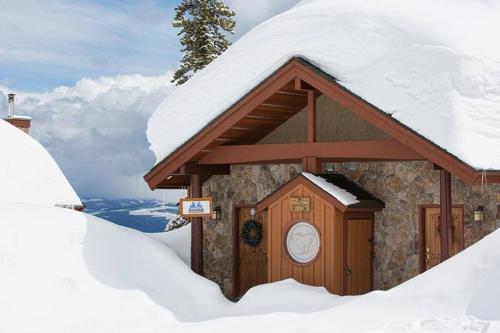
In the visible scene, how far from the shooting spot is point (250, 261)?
1775cm

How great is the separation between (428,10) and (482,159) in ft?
22.9

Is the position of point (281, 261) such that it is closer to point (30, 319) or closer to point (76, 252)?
point (76, 252)

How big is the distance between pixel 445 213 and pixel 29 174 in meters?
19.2

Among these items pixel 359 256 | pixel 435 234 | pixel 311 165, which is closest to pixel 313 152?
pixel 311 165

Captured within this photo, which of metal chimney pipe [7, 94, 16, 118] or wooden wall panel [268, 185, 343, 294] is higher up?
metal chimney pipe [7, 94, 16, 118]

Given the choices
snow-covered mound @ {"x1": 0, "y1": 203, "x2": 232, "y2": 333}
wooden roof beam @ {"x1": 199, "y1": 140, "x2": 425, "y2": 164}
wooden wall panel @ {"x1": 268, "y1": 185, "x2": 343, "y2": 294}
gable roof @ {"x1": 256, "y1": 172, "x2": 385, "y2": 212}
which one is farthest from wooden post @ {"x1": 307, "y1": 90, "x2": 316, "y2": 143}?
snow-covered mound @ {"x1": 0, "y1": 203, "x2": 232, "y2": 333}

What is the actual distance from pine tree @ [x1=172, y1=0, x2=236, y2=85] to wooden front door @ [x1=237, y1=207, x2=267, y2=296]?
14.5 m

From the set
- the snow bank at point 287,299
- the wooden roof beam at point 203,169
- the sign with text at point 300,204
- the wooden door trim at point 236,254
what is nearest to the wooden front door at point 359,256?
the sign with text at point 300,204

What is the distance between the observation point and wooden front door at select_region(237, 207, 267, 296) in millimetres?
17547

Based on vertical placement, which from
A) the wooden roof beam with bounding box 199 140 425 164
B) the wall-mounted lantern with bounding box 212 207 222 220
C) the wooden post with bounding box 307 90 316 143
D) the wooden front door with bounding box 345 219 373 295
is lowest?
the wooden front door with bounding box 345 219 373 295

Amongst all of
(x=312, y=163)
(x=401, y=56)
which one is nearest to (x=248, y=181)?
(x=312, y=163)

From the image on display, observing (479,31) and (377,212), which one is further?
(479,31)

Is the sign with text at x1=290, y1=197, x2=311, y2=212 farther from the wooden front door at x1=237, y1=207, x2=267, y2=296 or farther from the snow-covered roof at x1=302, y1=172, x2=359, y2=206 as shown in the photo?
the wooden front door at x1=237, y1=207, x2=267, y2=296

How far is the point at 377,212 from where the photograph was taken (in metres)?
16.2
